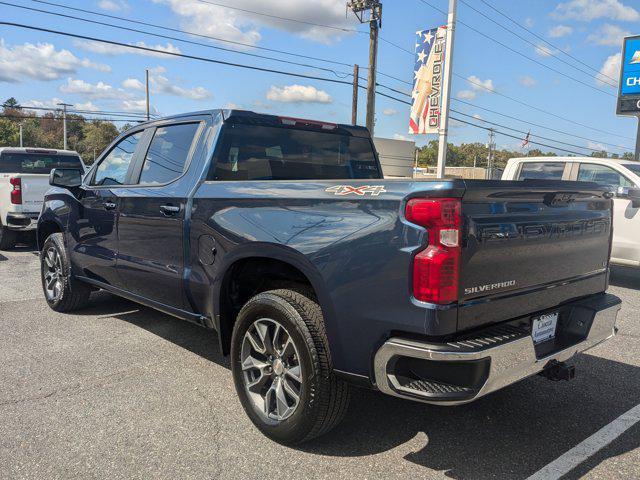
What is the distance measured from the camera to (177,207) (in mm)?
3838

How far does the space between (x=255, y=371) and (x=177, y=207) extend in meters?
1.31

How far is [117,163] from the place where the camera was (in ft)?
16.1

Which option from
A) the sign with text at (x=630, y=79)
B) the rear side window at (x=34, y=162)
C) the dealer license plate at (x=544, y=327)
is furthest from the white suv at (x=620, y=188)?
the sign with text at (x=630, y=79)

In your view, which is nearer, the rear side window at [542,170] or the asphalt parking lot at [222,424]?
the asphalt parking lot at [222,424]

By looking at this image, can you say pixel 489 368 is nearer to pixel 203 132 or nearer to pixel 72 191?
pixel 203 132

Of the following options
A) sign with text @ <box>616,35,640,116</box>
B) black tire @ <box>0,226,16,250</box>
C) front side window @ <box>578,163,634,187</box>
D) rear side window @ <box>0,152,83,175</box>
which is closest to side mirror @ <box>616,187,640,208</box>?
front side window @ <box>578,163,634,187</box>

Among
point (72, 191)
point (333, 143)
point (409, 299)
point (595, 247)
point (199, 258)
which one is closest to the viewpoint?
point (409, 299)

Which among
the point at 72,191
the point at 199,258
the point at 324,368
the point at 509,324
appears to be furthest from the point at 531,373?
the point at 72,191

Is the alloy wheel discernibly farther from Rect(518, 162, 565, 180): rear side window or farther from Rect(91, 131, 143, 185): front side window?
Rect(518, 162, 565, 180): rear side window

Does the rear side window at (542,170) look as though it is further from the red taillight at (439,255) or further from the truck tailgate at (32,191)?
the truck tailgate at (32,191)

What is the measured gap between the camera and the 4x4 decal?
8.57 ft

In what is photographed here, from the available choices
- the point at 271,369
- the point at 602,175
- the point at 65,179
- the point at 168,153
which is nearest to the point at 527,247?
the point at 271,369

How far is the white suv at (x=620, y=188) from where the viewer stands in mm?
7758

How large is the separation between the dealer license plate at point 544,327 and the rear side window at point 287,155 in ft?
6.78
